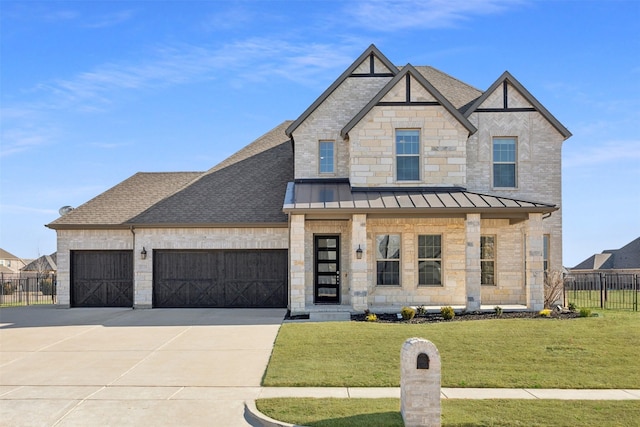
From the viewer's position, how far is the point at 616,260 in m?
52.2

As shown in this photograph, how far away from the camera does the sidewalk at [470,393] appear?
8.99 meters

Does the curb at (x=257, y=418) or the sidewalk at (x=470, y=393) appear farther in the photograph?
the sidewalk at (x=470, y=393)

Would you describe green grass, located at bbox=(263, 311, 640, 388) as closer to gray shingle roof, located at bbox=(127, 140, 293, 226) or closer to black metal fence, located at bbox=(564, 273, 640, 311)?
gray shingle roof, located at bbox=(127, 140, 293, 226)

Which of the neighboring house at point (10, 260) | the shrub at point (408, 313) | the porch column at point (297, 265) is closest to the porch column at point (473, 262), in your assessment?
the shrub at point (408, 313)

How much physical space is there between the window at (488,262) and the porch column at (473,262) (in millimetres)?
2630

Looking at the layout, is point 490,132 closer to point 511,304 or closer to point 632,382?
point 511,304

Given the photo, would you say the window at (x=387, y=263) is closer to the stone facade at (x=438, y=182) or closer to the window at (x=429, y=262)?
the stone facade at (x=438, y=182)

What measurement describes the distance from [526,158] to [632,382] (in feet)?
39.5

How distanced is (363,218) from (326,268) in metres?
3.45

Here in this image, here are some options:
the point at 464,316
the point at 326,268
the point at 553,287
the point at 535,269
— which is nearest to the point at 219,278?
the point at 326,268

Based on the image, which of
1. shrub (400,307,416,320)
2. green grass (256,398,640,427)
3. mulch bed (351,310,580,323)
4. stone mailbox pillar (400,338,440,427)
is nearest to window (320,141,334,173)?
mulch bed (351,310,580,323)

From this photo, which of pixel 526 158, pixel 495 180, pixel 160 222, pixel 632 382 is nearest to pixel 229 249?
Result: pixel 160 222

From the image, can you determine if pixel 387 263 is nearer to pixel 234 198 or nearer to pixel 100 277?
pixel 234 198

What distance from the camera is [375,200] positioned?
59.3 feet
